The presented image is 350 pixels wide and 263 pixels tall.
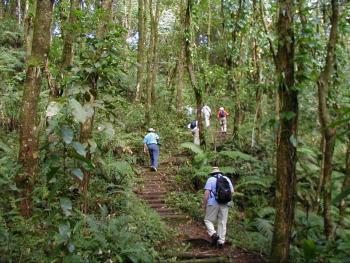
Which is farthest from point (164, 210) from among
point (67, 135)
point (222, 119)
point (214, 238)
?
point (222, 119)

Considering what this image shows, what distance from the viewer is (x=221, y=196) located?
8.45 m

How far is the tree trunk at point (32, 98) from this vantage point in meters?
6.83

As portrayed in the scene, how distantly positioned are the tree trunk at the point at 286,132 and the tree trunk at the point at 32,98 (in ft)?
12.4

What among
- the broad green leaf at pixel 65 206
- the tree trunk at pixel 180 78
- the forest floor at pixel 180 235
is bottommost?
the forest floor at pixel 180 235

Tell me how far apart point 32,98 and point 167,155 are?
9753 millimetres

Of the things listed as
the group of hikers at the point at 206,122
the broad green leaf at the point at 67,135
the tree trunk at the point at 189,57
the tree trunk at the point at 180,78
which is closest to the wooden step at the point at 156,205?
the tree trunk at the point at 189,57

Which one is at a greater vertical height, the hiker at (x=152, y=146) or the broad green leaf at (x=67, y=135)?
the broad green leaf at (x=67, y=135)

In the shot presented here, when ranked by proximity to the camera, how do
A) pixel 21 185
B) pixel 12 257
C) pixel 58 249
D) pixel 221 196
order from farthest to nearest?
pixel 221 196
pixel 21 185
pixel 12 257
pixel 58 249

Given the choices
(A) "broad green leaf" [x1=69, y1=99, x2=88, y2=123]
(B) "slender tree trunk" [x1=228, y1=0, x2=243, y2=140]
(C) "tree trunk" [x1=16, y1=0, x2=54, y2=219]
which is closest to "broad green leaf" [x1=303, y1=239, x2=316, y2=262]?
(A) "broad green leaf" [x1=69, y1=99, x2=88, y2=123]

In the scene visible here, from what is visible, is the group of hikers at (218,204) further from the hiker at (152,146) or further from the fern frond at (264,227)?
the hiker at (152,146)

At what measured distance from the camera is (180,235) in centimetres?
926

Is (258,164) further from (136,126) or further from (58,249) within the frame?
(58,249)

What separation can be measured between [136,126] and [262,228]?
9.88m

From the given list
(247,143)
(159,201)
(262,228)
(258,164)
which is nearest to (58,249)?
(262,228)
